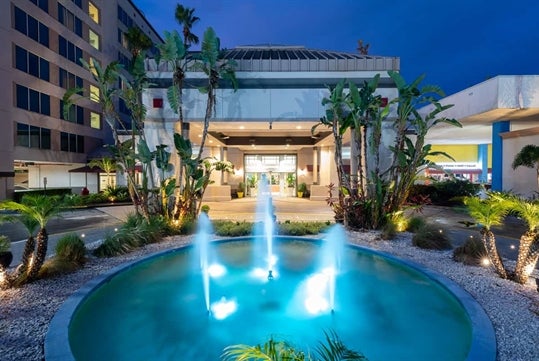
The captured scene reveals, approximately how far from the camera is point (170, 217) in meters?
11.2

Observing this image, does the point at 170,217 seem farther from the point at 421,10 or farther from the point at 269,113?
the point at 421,10

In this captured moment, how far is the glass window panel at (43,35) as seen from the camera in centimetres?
2427

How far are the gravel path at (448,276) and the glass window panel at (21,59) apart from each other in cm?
2310

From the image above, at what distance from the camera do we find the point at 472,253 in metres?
7.27

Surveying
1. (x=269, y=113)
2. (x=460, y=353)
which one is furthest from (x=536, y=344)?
(x=269, y=113)

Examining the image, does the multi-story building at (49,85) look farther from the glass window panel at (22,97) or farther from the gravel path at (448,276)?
the gravel path at (448,276)

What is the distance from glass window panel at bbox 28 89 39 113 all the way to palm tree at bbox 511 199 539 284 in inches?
1185

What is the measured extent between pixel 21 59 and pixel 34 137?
5.83 metres

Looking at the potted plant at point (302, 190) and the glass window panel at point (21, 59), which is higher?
the glass window panel at point (21, 59)

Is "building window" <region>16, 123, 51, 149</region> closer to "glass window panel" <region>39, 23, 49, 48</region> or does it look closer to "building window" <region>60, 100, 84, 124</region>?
"building window" <region>60, 100, 84, 124</region>

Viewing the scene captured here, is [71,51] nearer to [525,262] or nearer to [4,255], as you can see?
[4,255]

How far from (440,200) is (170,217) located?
16.6 meters

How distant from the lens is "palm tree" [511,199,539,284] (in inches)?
217

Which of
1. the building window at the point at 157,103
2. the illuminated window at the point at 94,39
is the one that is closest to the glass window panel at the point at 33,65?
the illuminated window at the point at 94,39
